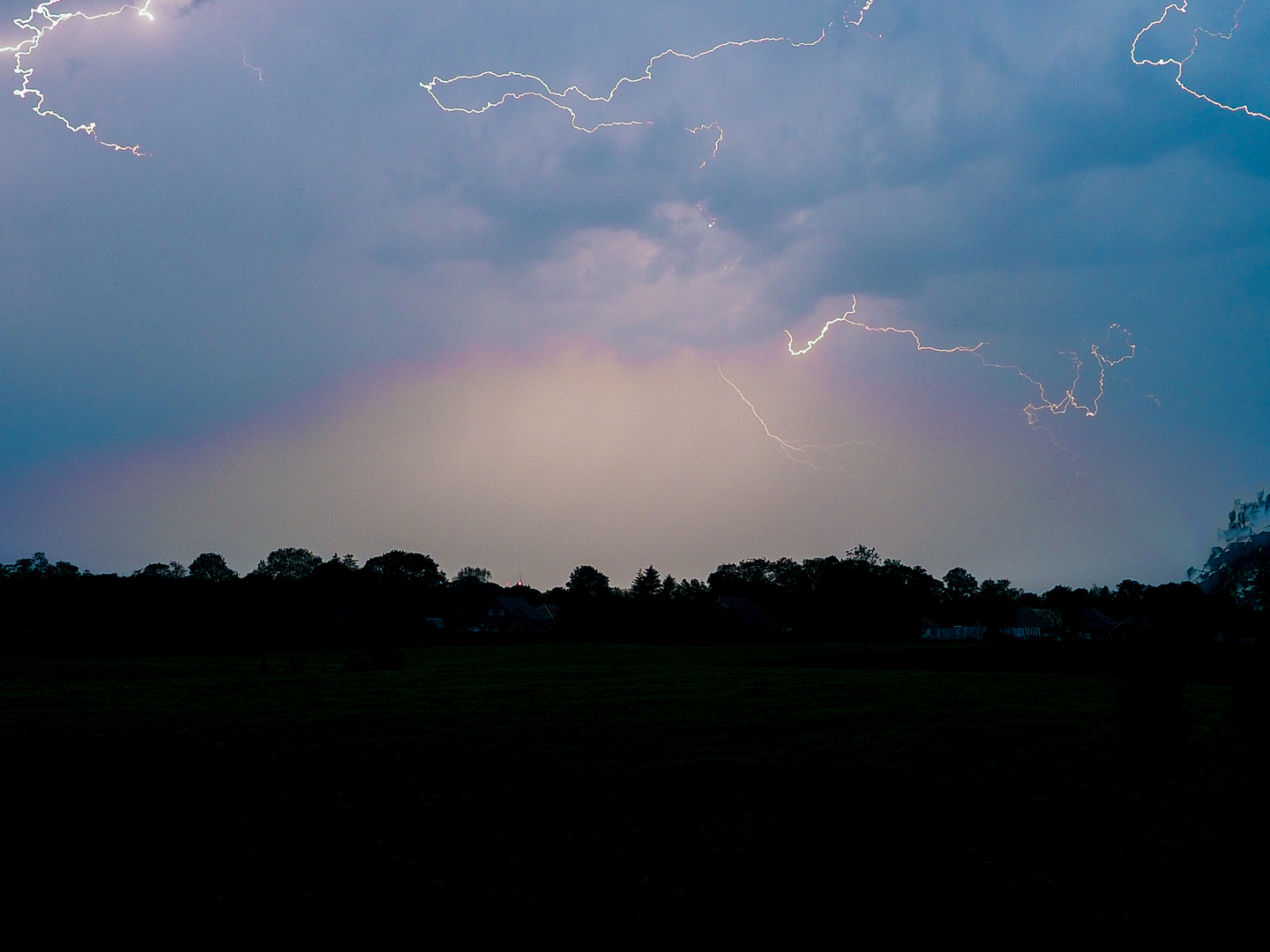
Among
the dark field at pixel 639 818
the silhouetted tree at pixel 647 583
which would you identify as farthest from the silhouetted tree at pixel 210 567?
the dark field at pixel 639 818

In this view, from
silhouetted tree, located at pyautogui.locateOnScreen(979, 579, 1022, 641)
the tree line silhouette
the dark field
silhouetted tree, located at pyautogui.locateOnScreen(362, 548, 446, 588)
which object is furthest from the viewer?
silhouetted tree, located at pyautogui.locateOnScreen(362, 548, 446, 588)

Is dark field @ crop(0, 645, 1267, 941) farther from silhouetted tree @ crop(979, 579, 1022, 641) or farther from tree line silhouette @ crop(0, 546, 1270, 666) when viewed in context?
silhouetted tree @ crop(979, 579, 1022, 641)

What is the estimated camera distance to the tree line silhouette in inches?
1604

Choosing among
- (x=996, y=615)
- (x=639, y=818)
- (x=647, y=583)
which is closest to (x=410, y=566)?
(x=647, y=583)

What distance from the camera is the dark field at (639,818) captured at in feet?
26.8

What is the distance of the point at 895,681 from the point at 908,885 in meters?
25.7

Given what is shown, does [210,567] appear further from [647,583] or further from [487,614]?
[647,583]

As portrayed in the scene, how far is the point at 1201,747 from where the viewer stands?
16.5m

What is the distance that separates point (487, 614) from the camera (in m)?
159

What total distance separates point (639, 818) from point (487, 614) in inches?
5965

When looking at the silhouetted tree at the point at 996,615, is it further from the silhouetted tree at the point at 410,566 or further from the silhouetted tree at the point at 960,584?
the silhouetted tree at the point at 410,566

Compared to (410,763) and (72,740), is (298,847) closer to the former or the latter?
(410,763)

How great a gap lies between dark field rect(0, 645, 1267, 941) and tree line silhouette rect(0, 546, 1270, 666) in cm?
250

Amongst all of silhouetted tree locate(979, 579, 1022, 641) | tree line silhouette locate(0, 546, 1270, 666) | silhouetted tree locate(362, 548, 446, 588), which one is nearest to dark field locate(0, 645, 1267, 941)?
tree line silhouette locate(0, 546, 1270, 666)
